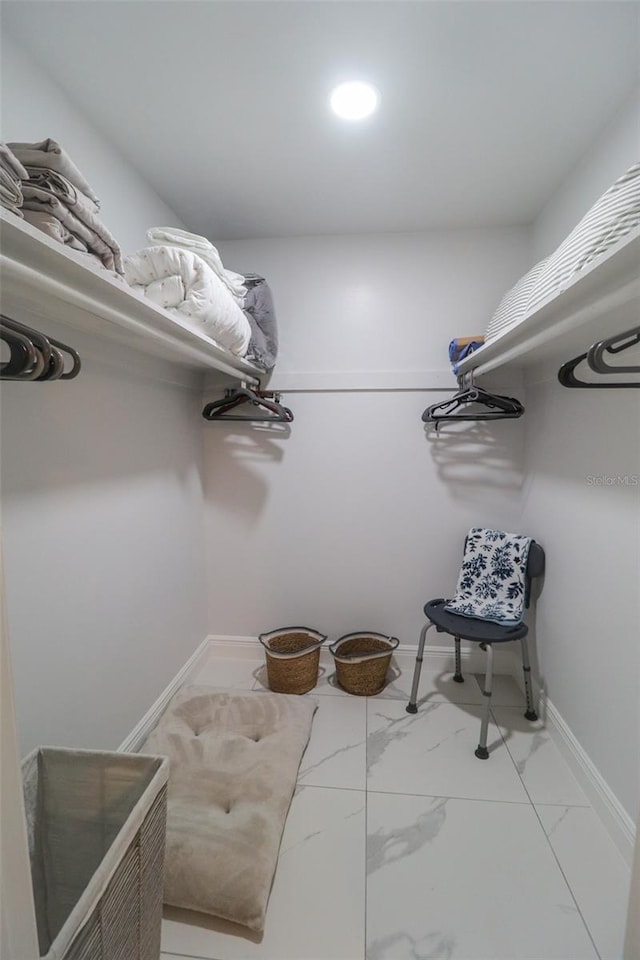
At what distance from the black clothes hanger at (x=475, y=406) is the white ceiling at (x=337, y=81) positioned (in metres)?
0.92

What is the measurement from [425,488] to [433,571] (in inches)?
19.2

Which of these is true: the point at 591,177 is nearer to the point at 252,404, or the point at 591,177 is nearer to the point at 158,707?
Result: the point at 252,404

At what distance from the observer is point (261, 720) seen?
72.9 inches

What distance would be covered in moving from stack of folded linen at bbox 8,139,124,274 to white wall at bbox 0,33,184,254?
453 millimetres

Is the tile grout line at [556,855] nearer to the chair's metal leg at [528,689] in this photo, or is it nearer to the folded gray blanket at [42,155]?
the chair's metal leg at [528,689]

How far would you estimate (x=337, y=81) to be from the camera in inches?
51.0

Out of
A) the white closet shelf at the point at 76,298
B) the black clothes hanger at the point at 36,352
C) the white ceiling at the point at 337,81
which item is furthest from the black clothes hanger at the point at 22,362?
the white ceiling at the point at 337,81

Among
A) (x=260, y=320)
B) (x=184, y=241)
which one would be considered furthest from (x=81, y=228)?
(x=260, y=320)

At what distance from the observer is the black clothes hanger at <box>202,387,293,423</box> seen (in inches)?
82.6

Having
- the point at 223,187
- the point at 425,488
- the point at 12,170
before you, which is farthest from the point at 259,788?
the point at 223,187

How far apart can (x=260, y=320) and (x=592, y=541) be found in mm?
1778

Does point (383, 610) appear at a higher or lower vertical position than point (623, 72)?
lower

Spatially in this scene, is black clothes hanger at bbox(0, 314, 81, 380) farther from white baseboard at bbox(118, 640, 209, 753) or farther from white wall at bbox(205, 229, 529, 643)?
white wall at bbox(205, 229, 529, 643)

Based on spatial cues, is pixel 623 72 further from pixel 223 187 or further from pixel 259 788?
pixel 259 788
